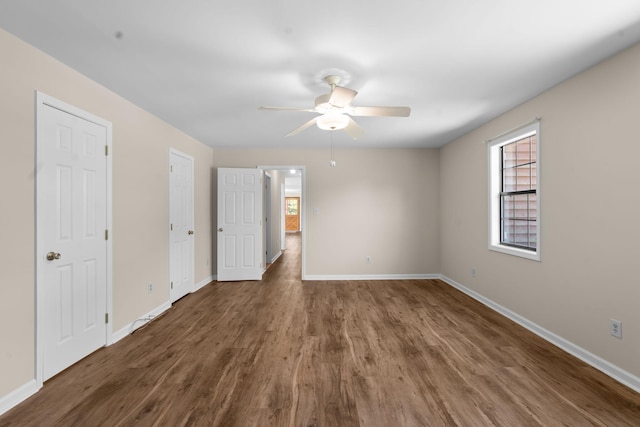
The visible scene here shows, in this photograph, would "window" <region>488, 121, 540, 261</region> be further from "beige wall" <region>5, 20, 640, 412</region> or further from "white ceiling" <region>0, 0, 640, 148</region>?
"white ceiling" <region>0, 0, 640, 148</region>

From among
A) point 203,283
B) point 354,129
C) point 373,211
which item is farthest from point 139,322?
point 373,211

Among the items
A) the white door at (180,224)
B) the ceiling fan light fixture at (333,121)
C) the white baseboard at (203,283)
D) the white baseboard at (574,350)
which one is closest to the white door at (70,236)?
the white door at (180,224)

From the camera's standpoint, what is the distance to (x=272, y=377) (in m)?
2.20

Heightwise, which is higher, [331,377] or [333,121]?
[333,121]

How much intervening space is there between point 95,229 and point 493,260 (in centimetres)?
442

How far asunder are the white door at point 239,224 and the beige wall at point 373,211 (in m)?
0.40

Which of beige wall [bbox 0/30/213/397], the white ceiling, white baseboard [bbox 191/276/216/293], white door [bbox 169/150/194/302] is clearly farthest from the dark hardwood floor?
the white ceiling

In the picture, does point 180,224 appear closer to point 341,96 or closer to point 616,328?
point 341,96

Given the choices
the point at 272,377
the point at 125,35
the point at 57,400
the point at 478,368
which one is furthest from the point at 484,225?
the point at 57,400

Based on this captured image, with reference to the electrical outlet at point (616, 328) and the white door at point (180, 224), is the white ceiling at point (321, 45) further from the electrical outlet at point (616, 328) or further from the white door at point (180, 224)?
the electrical outlet at point (616, 328)

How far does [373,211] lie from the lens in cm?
537

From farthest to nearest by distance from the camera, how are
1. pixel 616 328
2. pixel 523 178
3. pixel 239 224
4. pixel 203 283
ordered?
pixel 239 224
pixel 203 283
pixel 523 178
pixel 616 328

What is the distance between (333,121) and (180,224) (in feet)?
9.12

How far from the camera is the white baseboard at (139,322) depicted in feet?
9.29
